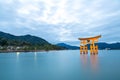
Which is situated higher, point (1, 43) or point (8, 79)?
point (1, 43)

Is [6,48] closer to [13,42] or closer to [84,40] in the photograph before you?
[13,42]

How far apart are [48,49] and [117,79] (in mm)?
142864

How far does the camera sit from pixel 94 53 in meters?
66.4

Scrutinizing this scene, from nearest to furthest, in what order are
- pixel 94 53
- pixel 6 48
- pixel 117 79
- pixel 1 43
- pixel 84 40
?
pixel 117 79, pixel 84 40, pixel 94 53, pixel 6 48, pixel 1 43

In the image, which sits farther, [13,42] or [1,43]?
[13,42]

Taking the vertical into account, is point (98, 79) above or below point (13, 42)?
below

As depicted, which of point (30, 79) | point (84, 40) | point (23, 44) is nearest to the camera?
point (30, 79)

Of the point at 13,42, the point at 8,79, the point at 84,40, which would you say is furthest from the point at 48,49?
the point at 8,79

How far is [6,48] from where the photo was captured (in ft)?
423

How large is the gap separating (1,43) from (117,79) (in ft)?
439

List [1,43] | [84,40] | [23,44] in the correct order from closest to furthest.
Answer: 1. [84,40]
2. [1,43]
3. [23,44]

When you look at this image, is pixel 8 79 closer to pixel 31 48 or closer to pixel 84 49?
pixel 84 49

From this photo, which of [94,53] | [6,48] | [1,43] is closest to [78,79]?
[94,53]

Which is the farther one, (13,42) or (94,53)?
(13,42)
